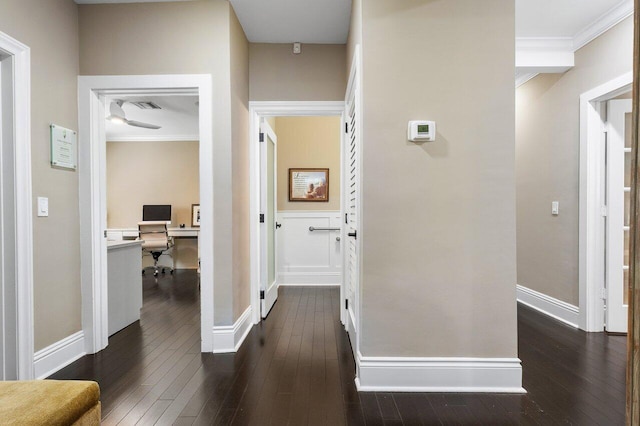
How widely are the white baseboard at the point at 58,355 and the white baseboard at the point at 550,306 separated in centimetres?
406

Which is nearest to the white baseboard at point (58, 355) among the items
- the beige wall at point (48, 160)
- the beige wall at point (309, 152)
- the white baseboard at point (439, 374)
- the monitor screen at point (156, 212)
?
the beige wall at point (48, 160)

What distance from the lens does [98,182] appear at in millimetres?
2531

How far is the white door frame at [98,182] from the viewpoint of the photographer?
2.48 meters

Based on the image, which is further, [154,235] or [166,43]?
[154,235]

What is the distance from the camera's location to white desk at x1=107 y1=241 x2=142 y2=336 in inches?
114

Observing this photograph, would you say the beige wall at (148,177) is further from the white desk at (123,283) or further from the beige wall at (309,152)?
the white desk at (123,283)

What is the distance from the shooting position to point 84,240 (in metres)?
2.48

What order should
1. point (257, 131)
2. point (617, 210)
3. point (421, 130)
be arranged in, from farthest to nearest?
1. point (257, 131)
2. point (617, 210)
3. point (421, 130)

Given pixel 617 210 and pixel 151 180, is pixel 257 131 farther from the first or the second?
pixel 151 180

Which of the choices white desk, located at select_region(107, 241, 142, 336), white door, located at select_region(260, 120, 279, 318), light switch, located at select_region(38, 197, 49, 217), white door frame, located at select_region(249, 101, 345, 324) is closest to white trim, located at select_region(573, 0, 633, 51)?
white door frame, located at select_region(249, 101, 345, 324)

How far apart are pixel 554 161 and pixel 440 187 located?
2.13 meters

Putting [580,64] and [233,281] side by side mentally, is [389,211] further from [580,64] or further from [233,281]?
[580,64]

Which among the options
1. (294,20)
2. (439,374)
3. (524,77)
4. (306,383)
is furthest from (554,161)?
(306,383)

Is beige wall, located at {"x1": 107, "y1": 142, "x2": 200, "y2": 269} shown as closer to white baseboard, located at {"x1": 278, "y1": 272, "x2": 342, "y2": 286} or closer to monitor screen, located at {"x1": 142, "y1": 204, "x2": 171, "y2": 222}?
monitor screen, located at {"x1": 142, "y1": 204, "x2": 171, "y2": 222}
